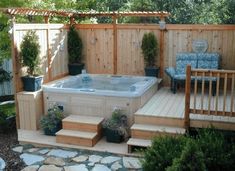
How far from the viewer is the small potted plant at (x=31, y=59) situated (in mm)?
6836

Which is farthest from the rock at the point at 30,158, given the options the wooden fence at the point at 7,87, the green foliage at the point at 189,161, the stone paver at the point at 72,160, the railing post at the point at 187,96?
the wooden fence at the point at 7,87

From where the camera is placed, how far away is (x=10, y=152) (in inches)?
241

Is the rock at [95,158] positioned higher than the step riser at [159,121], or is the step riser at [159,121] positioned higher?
the step riser at [159,121]

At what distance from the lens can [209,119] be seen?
606cm

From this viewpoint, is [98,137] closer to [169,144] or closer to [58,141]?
[58,141]

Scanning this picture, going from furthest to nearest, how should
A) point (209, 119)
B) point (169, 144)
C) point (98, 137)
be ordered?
point (98, 137), point (209, 119), point (169, 144)

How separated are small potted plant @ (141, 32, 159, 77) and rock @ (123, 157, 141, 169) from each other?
358 cm

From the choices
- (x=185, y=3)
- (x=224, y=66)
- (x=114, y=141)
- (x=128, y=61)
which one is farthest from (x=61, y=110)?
(x=185, y=3)

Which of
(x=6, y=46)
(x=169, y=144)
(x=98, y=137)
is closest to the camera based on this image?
(x=169, y=144)

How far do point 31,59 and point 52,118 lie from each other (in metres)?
1.30

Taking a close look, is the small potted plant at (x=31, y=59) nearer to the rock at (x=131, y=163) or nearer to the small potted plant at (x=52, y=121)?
the small potted plant at (x=52, y=121)

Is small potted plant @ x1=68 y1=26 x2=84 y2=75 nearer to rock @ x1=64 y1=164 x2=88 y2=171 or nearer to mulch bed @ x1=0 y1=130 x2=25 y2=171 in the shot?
mulch bed @ x1=0 y1=130 x2=25 y2=171

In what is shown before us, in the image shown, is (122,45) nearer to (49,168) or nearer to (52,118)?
(52,118)

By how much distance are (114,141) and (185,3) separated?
8074 mm
